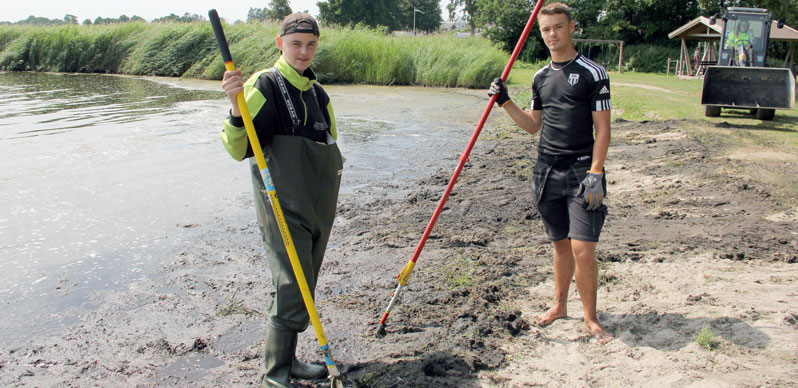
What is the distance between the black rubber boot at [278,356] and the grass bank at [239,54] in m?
21.5

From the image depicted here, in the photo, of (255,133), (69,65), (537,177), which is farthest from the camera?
(69,65)

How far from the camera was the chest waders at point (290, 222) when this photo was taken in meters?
2.85

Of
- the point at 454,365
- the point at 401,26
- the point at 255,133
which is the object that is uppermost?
the point at 401,26

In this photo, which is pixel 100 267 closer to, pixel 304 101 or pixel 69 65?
pixel 304 101

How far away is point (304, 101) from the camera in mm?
2957

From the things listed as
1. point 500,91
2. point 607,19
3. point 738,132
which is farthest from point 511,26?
point 500,91

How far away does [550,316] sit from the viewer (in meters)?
3.79

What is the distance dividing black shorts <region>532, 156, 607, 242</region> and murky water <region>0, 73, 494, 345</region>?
325 cm

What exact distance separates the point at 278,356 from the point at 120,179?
5967mm

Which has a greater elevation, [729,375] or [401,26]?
[401,26]

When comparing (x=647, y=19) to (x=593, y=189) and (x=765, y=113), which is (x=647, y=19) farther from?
(x=593, y=189)

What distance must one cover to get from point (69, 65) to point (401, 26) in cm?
6935

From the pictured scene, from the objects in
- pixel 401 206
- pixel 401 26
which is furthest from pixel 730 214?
pixel 401 26

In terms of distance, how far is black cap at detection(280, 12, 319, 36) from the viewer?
2871 millimetres
